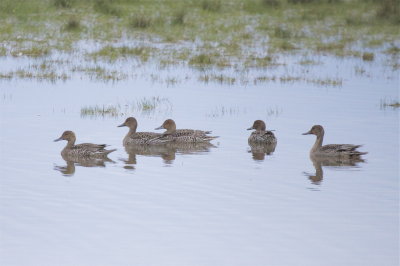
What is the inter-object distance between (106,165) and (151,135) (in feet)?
7.28

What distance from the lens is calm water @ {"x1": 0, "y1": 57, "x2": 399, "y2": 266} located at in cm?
970

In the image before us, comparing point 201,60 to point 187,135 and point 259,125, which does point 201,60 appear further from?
point 187,135

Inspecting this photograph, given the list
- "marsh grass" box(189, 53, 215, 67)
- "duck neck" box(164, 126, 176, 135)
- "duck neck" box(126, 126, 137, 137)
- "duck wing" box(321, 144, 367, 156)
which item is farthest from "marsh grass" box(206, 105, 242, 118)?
"marsh grass" box(189, 53, 215, 67)

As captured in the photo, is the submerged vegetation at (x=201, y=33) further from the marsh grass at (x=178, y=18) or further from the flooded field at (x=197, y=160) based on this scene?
the flooded field at (x=197, y=160)

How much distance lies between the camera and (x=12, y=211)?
11.0 m

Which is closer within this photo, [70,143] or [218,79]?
[70,143]

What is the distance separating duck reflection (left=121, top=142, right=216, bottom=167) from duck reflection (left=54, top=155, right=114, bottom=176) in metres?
0.54

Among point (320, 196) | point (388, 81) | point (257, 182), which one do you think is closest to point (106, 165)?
point (257, 182)

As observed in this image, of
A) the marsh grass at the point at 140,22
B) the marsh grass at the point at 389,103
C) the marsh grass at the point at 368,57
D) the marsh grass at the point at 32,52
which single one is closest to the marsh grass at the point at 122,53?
the marsh grass at the point at 32,52

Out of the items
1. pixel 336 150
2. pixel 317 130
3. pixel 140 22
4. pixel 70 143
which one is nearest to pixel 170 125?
pixel 70 143

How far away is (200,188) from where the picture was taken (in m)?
12.4

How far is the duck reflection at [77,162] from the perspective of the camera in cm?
1366

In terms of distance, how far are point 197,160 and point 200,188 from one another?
233cm

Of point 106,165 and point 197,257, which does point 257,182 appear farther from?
point 197,257
